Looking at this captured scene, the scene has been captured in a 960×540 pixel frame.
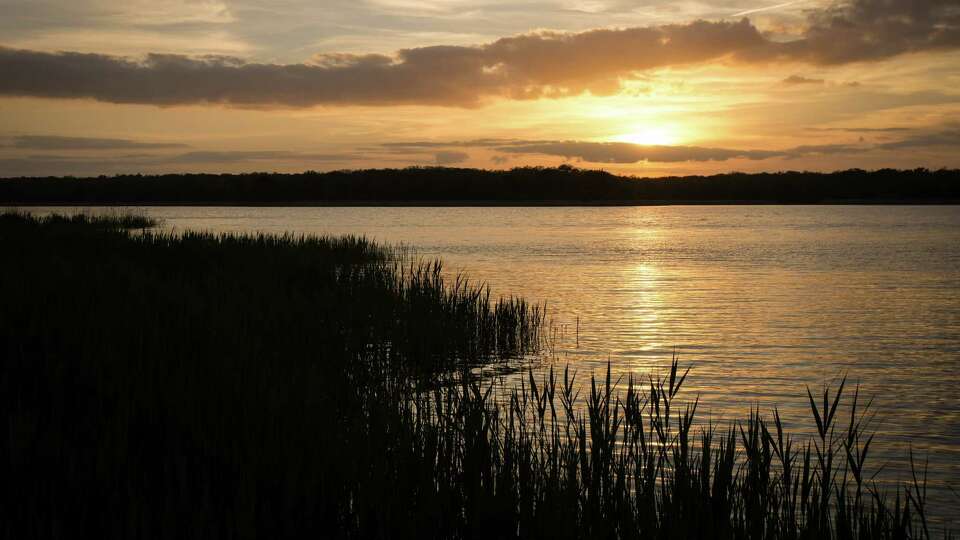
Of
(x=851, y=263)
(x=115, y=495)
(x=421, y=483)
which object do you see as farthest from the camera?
(x=851, y=263)

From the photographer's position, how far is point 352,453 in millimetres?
6074

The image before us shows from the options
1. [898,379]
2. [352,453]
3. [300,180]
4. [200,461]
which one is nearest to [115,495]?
[200,461]

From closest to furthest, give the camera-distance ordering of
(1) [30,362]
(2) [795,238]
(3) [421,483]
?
1. (3) [421,483]
2. (1) [30,362]
3. (2) [795,238]

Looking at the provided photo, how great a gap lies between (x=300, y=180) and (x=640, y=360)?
13119 centimetres

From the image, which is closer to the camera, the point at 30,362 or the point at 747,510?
the point at 747,510

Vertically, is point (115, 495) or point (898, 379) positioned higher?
point (115, 495)

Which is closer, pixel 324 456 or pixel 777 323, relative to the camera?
pixel 324 456

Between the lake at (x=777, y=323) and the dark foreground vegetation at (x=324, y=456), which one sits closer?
the dark foreground vegetation at (x=324, y=456)

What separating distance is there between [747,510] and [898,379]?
335 inches

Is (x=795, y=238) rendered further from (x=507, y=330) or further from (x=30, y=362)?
(x=30, y=362)

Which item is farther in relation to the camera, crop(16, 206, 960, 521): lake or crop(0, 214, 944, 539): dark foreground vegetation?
crop(16, 206, 960, 521): lake

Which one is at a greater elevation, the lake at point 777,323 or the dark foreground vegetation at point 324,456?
the dark foreground vegetation at point 324,456

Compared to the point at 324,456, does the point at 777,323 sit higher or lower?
lower

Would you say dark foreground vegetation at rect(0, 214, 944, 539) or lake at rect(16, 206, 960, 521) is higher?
dark foreground vegetation at rect(0, 214, 944, 539)
